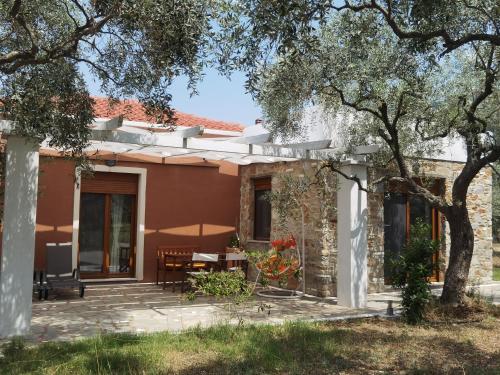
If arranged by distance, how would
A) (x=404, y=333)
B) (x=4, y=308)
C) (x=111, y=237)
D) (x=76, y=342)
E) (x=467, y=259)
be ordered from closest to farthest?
(x=76, y=342)
(x=4, y=308)
(x=404, y=333)
(x=467, y=259)
(x=111, y=237)

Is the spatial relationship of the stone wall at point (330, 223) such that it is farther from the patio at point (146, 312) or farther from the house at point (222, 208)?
the patio at point (146, 312)

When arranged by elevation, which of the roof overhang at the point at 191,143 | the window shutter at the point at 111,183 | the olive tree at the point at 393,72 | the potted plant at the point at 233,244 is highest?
the olive tree at the point at 393,72

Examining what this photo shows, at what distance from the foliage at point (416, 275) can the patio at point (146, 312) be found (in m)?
0.92

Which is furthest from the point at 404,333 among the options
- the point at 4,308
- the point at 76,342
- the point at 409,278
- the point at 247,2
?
the point at 4,308

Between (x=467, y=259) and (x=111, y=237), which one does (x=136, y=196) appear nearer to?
(x=111, y=237)

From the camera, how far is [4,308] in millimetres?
6312

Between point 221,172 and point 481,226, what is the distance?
656 cm

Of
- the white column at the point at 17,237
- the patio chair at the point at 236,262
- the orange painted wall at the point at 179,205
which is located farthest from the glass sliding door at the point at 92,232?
the white column at the point at 17,237

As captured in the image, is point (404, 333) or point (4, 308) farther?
point (404, 333)

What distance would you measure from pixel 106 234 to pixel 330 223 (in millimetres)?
5111

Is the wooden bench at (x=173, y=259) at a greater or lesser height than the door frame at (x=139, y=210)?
lesser

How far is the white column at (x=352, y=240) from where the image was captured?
8914 millimetres

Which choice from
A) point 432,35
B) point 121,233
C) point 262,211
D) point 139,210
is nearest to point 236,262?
point 262,211

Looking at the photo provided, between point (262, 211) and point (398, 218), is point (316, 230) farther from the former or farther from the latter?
point (398, 218)
